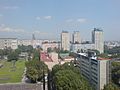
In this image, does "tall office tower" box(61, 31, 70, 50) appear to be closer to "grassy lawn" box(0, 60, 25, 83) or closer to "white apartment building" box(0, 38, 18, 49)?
"white apartment building" box(0, 38, 18, 49)

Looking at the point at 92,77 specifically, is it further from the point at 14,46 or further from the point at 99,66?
the point at 14,46

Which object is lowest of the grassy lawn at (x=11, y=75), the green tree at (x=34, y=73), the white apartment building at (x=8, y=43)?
the grassy lawn at (x=11, y=75)

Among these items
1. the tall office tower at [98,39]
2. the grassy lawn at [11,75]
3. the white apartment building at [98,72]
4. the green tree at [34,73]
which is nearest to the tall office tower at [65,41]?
the tall office tower at [98,39]

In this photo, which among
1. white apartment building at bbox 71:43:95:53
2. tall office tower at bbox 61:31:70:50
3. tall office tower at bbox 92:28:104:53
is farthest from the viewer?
tall office tower at bbox 61:31:70:50

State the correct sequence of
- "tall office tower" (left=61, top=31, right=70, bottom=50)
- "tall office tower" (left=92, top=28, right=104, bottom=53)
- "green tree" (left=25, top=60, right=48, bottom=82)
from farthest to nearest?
1. "tall office tower" (left=61, top=31, right=70, bottom=50)
2. "tall office tower" (left=92, top=28, right=104, bottom=53)
3. "green tree" (left=25, top=60, right=48, bottom=82)

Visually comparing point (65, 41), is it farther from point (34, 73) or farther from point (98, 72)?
point (98, 72)

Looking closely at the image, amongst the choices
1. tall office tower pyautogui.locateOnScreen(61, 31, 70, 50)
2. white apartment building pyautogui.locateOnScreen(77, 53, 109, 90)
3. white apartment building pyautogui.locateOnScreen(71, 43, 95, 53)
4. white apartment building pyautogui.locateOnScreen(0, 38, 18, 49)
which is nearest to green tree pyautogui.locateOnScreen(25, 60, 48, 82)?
white apartment building pyautogui.locateOnScreen(77, 53, 109, 90)

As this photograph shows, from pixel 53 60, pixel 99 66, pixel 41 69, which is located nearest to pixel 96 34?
pixel 53 60

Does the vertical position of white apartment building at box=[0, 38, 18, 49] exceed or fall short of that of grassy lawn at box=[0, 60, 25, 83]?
it exceeds it

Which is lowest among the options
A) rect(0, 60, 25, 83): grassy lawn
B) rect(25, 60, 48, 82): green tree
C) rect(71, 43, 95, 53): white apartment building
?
rect(0, 60, 25, 83): grassy lawn

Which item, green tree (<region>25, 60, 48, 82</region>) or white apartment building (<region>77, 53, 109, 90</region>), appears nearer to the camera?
white apartment building (<region>77, 53, 109, 90</region>)

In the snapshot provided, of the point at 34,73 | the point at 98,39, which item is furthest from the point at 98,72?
the point at 98,39

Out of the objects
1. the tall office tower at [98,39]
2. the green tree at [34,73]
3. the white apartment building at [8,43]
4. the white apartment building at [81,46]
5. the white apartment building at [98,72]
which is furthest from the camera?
the white apartment building at [8,43]

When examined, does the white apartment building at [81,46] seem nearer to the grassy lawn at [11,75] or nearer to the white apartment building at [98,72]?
the grassy lawn at [11,75]
